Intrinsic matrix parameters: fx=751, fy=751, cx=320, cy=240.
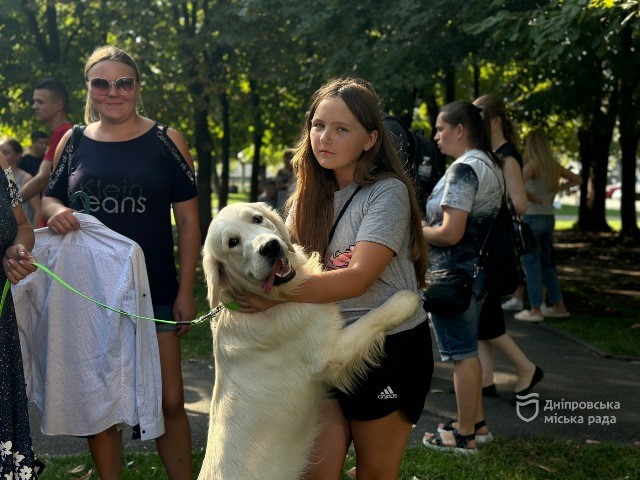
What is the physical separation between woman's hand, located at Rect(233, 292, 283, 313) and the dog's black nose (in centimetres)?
24

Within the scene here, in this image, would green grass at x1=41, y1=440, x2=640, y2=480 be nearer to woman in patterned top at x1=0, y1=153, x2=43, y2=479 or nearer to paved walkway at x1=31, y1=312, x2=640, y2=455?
paved walkway at x1=31, y1=312, x2=640, y2=455

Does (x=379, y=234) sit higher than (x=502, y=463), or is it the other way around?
(x=379, y=234)

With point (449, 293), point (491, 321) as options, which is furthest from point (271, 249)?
point (491, 321)

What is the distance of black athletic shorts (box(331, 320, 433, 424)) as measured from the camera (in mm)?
2869

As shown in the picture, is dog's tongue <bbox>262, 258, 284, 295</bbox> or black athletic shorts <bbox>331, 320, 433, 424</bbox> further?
black athletic shorts <bbox>331, 320, 433, 424</bbox>

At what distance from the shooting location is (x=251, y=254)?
2.73m

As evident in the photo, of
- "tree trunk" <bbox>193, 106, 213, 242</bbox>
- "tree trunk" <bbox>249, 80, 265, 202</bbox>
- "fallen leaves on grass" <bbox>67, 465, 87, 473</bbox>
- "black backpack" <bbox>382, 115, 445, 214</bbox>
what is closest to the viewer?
"fallen leaves on grass" <bbox>67, 465, 87, 473</bbox>

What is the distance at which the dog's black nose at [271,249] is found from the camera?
8.76 feet

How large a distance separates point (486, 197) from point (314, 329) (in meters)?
2.16

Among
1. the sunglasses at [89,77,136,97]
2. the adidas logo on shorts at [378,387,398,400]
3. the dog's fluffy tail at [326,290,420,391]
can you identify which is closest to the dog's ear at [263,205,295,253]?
the dog's fluffy tail at [326,290,420,391]

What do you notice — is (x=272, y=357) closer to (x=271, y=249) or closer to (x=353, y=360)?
(x=353, y=360)

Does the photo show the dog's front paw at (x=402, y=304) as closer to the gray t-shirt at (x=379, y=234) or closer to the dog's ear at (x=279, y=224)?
the gray t-shirt at (x=379, y=234)

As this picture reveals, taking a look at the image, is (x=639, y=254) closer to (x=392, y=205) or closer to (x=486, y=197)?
(x=486, y=197)

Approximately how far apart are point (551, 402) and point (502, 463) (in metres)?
1.41
